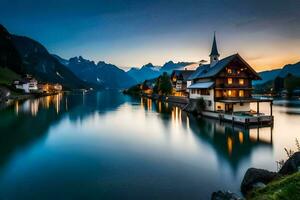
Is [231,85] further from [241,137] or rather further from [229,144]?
[229,144]

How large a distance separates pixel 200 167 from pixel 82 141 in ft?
51.5

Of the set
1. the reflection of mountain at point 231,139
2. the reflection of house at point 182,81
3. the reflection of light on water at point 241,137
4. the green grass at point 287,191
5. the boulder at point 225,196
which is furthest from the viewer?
the reflection of house at point 182,81

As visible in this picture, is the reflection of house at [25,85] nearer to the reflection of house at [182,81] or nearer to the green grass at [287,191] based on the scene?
the reflection of house at [182,81]

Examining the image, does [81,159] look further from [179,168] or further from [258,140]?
[258,140]

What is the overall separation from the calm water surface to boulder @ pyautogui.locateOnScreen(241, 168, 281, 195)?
2.48 ft

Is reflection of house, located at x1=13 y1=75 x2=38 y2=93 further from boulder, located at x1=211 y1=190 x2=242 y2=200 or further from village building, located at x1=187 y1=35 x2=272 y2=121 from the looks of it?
boulder, located at x1=211 y1=190 x2=242 y2=200

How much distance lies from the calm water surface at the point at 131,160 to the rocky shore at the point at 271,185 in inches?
55.3

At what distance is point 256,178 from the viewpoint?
44.5 feet

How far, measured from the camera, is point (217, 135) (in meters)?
32.0

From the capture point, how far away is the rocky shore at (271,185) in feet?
27.8

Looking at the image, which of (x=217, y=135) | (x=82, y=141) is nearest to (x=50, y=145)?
(x=82, y=141)

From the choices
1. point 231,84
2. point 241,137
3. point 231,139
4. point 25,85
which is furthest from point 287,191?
point 25,85

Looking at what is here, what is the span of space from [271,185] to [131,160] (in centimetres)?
1289

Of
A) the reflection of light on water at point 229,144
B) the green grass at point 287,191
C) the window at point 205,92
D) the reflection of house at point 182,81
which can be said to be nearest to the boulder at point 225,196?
the green grass at point 287,191
